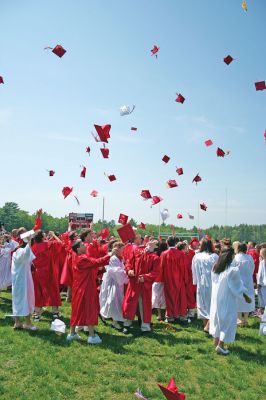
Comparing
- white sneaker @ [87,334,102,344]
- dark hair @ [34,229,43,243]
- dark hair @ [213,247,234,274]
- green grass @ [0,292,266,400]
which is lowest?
green grass @ [0,292,266,400]

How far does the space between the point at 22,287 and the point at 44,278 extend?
1250mm

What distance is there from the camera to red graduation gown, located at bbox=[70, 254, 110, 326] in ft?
24.9

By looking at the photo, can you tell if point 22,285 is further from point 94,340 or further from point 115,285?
point 115,285

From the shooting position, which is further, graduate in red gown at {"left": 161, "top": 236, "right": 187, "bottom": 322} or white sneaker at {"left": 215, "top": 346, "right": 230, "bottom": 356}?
graduate in red gown at {"left": 161, "top": 236, "right": 187, "bottom": 322}

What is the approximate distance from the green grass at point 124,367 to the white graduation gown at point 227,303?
17.2 inches

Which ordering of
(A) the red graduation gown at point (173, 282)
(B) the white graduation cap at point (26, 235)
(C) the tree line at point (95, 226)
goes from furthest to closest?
(C) the tree line at point (95, 226)
(A) the red graduation gown at point (173, 282)
(B) the white graduation cap at point (26, 235)

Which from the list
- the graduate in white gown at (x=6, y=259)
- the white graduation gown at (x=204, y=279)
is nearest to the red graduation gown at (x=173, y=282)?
the white graduation gown at (x=204, y=279)

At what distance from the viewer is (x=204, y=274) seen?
31.0 ft

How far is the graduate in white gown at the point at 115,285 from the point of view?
896 centimetres

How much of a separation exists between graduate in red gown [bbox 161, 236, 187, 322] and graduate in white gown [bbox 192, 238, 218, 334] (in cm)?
70

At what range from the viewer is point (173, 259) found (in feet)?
33.3

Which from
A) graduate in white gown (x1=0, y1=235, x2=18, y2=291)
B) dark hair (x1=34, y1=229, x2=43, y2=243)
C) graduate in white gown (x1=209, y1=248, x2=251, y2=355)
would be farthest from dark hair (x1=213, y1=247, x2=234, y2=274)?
graduate in white gown (x1=0, y1=235, x2=18, y2=291)

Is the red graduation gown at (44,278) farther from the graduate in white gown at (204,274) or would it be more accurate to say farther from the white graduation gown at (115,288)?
the graduate in white gown at (204,274)

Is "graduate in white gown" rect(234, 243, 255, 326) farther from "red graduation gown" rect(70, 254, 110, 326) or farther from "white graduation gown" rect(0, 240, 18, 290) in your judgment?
"white graduation gown" rect(0, 240, 18, 290)
